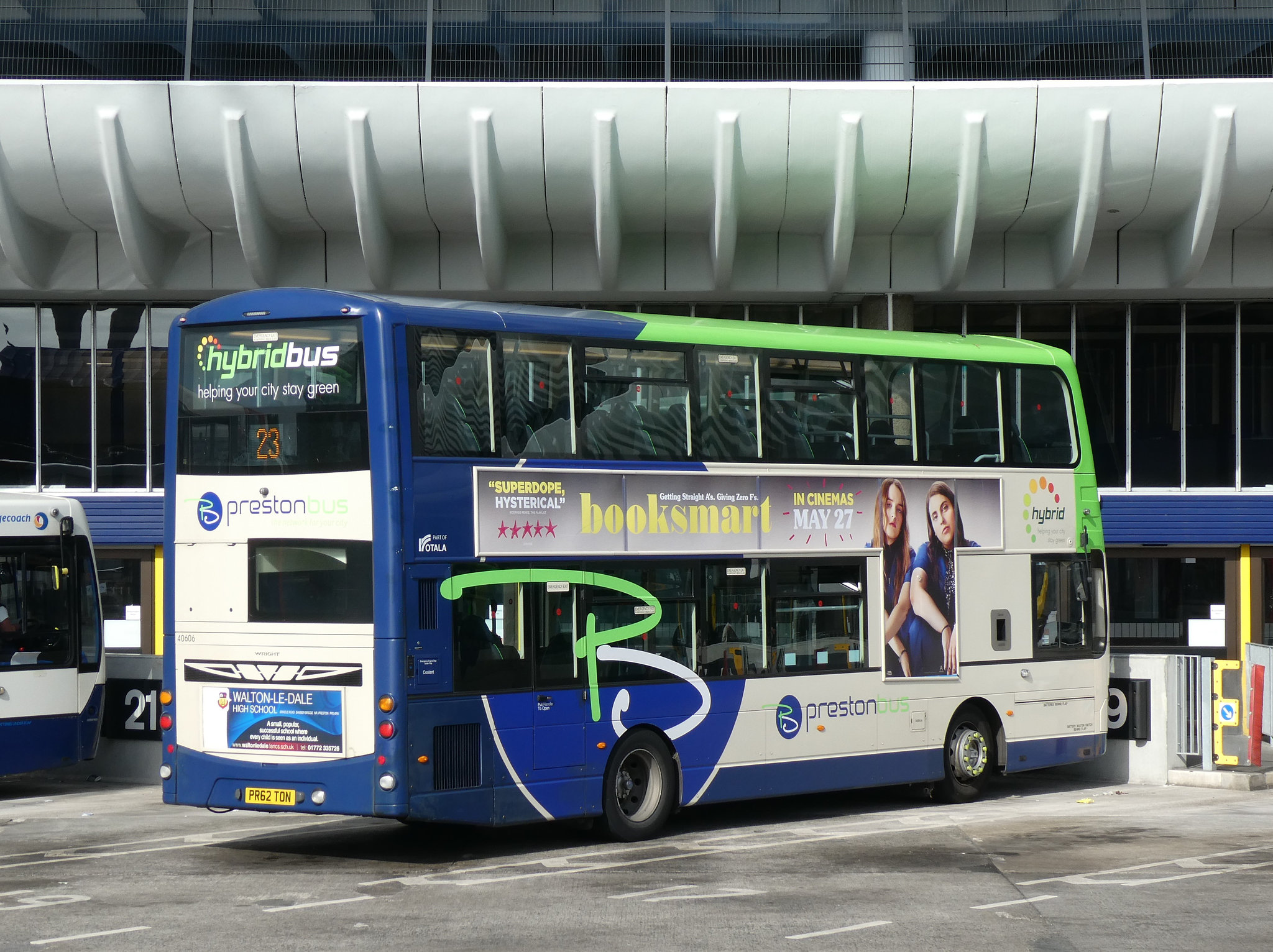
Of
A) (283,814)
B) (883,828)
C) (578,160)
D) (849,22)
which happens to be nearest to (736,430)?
(883,828)

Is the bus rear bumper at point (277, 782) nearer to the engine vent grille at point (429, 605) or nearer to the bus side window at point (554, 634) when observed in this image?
the engine vent grille at point (429, 605)

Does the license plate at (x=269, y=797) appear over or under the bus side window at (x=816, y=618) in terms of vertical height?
under

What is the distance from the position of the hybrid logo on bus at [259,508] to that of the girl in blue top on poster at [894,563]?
535 centimetres

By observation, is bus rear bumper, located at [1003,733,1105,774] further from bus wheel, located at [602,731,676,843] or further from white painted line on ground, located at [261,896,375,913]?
white painted line on ground, located at [261,896,375,913]

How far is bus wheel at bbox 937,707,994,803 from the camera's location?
48.9 feet

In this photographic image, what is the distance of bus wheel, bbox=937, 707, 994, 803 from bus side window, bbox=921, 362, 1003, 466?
251 cm

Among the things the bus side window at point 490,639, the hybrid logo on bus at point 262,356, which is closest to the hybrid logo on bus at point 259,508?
the hybrid logo on bus at point 262,356

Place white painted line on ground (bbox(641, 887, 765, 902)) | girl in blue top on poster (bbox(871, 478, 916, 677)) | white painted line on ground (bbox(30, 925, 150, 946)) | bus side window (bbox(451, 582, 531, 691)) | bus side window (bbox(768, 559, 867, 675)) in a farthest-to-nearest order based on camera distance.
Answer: girl in blue top on poster (bbox(871, 478, 916, 677))
bus side window (bbox(768, 559, 867, 675))
bus side window (bbox(451, 582, 531, 691))
white painted line on ground (bbox(641, 887, 765, 902))
white painted line on ground (bbox(30, 925, 150, 946))

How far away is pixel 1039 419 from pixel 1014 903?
6.92 meters

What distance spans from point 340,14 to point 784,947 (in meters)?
17.7

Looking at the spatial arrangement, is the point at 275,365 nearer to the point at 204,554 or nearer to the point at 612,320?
Result: the point at 204,554

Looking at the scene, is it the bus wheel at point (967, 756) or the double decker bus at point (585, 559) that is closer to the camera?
the double decker bus at point (585, 559)

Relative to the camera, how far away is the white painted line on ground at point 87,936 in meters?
8.21

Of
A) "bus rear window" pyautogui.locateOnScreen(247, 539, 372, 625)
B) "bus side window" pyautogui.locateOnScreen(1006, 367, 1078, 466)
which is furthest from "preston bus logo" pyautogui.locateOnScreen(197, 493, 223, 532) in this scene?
"bus side window" pyautogui.locateOnScreen(1006, 367, 1078, 466)
